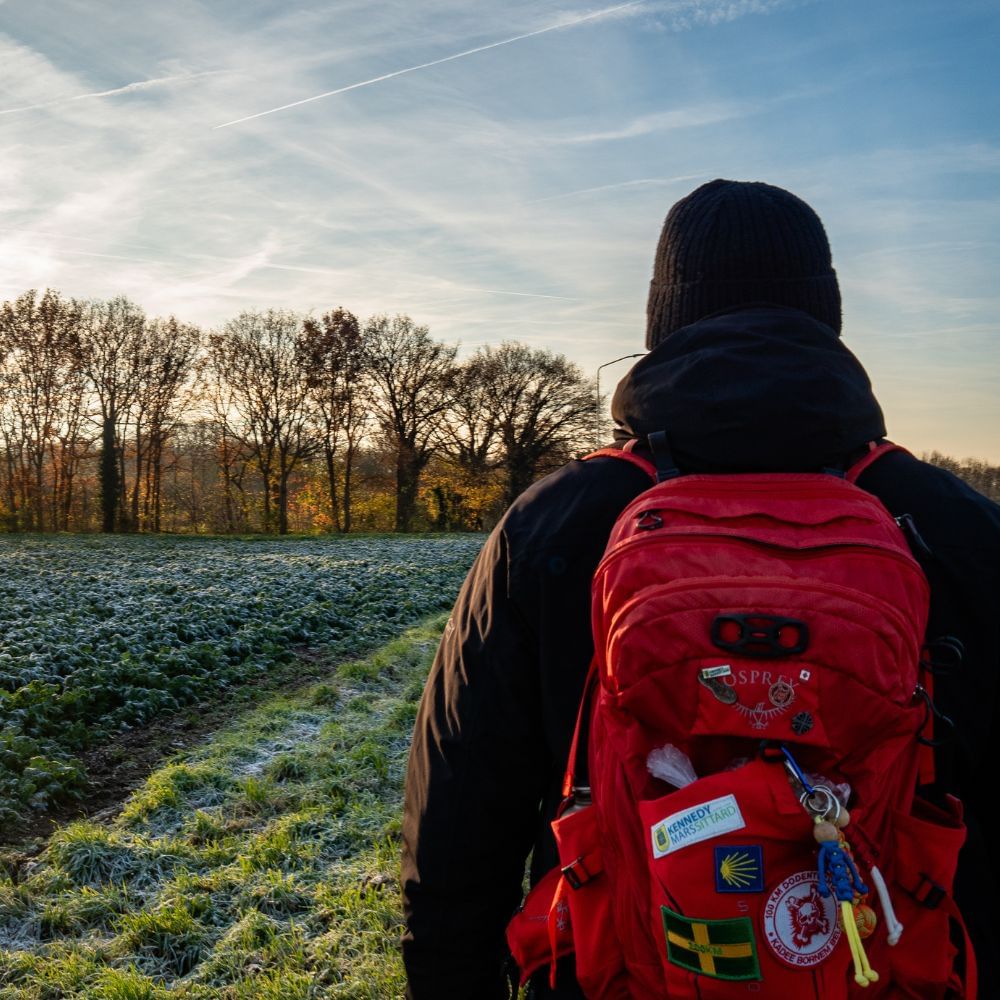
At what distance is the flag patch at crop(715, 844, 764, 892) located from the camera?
1251mm

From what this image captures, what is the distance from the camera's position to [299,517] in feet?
163

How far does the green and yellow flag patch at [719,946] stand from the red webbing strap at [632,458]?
71cm

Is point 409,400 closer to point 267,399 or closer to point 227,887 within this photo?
point 267,399

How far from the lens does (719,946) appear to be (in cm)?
125

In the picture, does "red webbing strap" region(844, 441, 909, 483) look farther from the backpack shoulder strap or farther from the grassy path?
the grassy path

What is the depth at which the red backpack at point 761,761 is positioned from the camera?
4.09ft

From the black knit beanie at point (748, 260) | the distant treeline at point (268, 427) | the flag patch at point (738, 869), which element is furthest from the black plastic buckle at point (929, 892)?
the distant treeline at point (268, 427)

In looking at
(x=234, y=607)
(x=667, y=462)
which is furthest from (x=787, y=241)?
(x=234, y=607)

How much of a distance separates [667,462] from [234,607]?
41.2 feet

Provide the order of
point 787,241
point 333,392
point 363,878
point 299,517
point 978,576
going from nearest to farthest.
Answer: point 978,576 < point 787,241 < point 363,878 < point 333,392 < point 299,517


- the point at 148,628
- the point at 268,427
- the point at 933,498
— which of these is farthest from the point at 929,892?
the point at 268,427

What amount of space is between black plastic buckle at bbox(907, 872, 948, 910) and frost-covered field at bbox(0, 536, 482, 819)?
231 inches

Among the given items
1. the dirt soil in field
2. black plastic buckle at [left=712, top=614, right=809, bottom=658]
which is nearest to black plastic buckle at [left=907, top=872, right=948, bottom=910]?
black plastic buckle at [left=712, top=614, right=809, bottom=658]

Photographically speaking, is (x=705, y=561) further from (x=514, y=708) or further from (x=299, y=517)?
(x=299, y=517)
